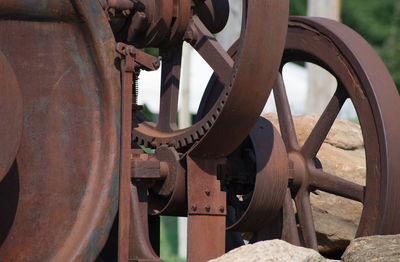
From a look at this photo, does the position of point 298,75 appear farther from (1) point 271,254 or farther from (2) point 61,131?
(1) point 271,254

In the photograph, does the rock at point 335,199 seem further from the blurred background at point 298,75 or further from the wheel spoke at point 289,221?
the blurred background at point 298,75

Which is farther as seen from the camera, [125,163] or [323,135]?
[323,135]

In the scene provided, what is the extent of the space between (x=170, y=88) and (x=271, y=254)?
1606mm

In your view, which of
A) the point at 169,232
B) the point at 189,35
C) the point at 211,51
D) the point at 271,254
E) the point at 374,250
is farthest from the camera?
the point at 169,232

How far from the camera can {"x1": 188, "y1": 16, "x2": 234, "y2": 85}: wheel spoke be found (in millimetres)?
4723

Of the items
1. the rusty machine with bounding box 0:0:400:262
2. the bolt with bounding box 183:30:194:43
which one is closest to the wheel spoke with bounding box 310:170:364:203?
the rusty machine with bounding box 0:0:400:262

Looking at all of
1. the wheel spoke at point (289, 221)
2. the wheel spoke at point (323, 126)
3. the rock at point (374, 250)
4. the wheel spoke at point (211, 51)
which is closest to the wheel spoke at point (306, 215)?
the wheel spoke at point (289, 221)

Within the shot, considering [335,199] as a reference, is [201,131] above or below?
above

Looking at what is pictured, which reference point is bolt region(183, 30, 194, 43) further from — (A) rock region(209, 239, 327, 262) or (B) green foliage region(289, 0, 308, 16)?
(B) green foliage region(289, 0, 308, 16)

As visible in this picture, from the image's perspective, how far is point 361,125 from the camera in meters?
5.10

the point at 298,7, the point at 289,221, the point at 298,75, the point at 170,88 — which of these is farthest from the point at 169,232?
the point at 170,88

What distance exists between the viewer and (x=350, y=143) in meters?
6.45

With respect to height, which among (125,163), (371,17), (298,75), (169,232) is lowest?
(169,232)

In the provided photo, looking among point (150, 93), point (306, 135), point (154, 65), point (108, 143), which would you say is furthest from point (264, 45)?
Result: point (150, 93)
